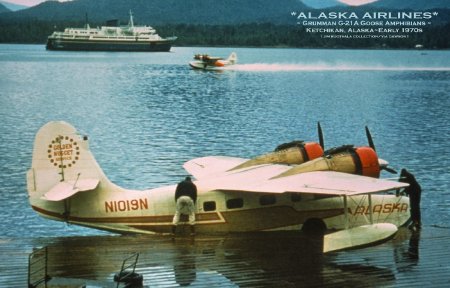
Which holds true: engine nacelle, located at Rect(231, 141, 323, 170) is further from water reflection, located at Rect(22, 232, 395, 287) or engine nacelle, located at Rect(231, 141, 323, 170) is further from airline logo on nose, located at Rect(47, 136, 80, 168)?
airline logo on nose, located at Rect(47, 136, 80, 168)

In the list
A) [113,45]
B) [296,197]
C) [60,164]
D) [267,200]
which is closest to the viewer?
[60,164]

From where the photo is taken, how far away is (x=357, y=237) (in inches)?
689

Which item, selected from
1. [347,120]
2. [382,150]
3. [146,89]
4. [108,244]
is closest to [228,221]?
[108,244]

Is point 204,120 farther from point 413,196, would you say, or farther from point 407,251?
point 407,251

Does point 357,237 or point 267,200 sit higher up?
point 267,200

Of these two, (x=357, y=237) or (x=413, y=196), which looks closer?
(x=357, y=237)

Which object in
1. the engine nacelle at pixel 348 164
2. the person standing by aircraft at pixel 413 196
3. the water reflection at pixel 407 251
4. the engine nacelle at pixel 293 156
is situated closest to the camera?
the water reflection at pixel 407 251

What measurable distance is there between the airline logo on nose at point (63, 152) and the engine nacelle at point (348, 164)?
5.78 m

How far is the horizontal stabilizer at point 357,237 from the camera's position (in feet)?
56.7

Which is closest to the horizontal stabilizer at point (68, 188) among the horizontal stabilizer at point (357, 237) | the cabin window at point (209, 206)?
the cabin window at point (209, 206)

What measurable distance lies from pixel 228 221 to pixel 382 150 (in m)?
25.8

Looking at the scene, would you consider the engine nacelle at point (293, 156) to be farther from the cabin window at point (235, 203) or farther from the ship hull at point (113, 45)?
the ship hull at point (113, 45)

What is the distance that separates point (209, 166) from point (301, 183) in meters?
5.55

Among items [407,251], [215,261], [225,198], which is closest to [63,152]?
[225,198]
